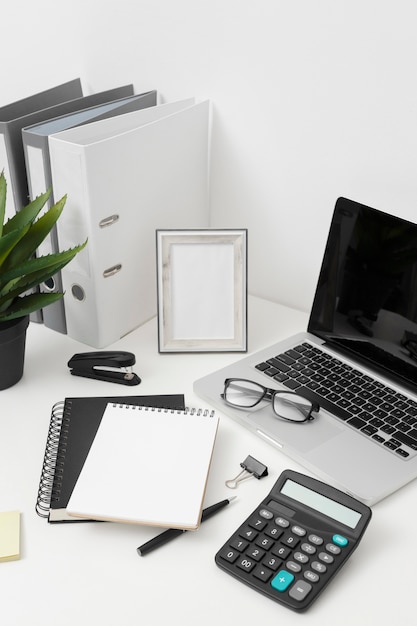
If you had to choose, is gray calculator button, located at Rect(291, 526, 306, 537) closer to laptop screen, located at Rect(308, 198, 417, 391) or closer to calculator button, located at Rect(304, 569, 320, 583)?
calculator button, located at Rect(304, 569, 320, 583)

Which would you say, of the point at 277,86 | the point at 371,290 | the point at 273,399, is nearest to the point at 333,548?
the point at 273,399

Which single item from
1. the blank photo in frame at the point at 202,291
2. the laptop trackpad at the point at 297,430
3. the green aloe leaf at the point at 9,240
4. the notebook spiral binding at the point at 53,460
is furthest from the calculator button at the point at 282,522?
the green aloe leaf at the point at 9,240

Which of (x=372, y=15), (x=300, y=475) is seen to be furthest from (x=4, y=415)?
(x=372, y=15)

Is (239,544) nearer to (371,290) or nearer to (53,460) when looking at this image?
(53,460)

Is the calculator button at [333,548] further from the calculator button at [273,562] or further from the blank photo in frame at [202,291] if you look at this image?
the blank photo in frame at [202,291]

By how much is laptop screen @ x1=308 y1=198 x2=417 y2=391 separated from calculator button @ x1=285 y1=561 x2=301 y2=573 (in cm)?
38

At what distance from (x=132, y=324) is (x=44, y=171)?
292mm

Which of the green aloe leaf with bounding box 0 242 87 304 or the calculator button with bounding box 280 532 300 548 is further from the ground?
the green aloe leaf with bounding box 0 242 87 304

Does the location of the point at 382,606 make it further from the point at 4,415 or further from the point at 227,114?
the point at 227,114

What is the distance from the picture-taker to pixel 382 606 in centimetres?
76

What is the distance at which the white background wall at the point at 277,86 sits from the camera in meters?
1.09

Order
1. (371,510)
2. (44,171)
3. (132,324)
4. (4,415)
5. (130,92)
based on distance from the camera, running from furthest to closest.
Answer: (130,92), (132,324), (44,171), (4,415), (371,510)

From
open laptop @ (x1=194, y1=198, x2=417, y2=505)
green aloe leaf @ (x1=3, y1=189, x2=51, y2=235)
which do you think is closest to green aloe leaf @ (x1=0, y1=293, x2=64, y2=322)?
green aloe leaf @ (x1=3, y1=189, x2=51, y2=235)

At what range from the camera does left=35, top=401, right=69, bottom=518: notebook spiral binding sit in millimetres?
870
